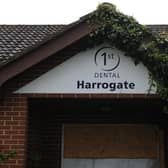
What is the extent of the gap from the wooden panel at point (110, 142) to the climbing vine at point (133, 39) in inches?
92.7

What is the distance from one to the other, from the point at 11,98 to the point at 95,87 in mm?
1527

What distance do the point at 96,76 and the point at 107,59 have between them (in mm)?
377

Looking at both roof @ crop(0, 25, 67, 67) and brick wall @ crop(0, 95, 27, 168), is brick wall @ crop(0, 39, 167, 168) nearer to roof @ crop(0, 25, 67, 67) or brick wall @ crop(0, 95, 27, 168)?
brick wall @ crop(0, 95, 27, 168)

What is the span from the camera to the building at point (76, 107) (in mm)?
8484

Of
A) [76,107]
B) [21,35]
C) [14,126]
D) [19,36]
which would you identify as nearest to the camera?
[14,126]

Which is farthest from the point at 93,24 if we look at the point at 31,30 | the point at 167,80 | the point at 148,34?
the point at 31,30

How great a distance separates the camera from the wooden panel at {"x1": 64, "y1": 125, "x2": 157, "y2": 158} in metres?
10.4

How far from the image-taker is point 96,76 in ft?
28.5

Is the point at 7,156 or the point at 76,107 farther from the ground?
the point at 76,107

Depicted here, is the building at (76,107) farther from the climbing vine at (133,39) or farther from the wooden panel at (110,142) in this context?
the climbing vine at (133,39)

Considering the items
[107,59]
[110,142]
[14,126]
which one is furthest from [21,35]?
[14,126]

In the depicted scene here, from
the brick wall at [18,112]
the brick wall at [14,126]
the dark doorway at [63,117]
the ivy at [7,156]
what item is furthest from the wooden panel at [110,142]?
the ivy at [7,156]

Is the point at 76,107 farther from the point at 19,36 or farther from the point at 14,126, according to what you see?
the point at 19,36

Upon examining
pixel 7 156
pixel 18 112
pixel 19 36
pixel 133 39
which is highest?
pixel 19 36
